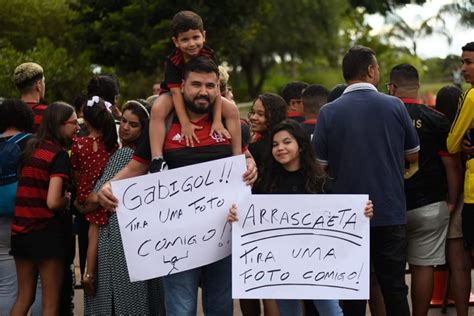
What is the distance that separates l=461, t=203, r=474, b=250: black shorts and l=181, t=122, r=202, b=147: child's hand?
91.0 inches

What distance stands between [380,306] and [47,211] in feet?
8.41

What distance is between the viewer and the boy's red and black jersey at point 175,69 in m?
5.23

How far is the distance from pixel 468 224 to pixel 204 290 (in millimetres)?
2120

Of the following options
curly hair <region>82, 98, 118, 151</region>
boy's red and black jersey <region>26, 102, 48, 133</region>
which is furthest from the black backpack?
boy's red and black jersey <region>26, 102, 48, 133</region>

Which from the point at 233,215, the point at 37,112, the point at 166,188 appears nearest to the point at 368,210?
the point at 233,215

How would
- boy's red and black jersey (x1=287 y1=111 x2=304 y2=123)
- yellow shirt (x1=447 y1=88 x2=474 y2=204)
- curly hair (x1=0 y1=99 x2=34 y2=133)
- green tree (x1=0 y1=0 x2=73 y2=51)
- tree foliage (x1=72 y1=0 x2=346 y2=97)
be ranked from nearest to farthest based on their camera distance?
yellow shirt (x1=447 y1=88 x2=474 y2=204) < curly hair (x1=0 y1=99 x2=34 y2=133) < boy's red and black jersey (x1=287 y1=111 x2=304 y2=123) < green tree (x1=0 y1=0 x2=73 y2=51) < tree foliage (x1=72 y1=0 x2=346 y2=97)

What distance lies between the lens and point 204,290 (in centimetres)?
536

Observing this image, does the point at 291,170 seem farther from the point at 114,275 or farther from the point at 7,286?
the point at 7,286

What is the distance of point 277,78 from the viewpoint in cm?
4891

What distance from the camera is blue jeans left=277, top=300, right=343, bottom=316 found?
5312mm

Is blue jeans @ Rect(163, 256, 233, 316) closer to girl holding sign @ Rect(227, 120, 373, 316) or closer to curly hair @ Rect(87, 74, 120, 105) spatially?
girl holding sign @ Rect(227, 120, 373, 316)

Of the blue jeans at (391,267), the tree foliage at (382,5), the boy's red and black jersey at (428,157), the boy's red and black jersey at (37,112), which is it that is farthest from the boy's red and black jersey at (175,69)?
the tree foliage at (382,5)

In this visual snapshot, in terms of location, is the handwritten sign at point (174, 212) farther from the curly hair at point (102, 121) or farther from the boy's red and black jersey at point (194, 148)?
the curly hair at point (102, 121)

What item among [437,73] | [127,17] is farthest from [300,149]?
[437,73]
